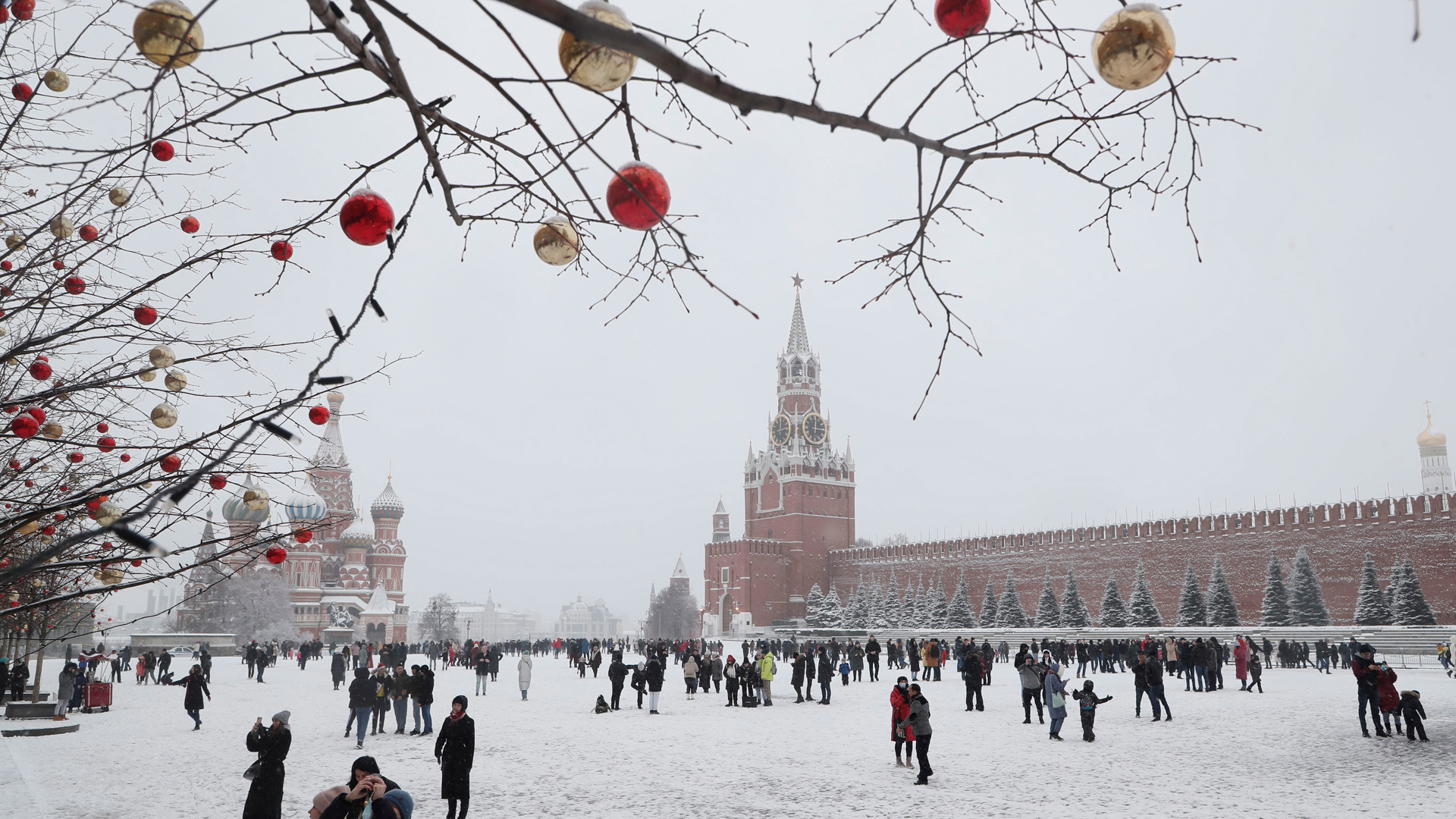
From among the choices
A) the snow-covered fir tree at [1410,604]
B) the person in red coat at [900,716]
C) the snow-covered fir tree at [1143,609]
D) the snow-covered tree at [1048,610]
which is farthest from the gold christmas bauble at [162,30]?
the snow-covered tree at [1048,610]

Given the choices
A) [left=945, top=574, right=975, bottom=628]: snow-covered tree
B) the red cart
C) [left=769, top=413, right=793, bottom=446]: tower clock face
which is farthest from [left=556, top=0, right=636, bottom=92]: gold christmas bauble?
[left=769, top=413, right=793, bottom=446]: tower clock face

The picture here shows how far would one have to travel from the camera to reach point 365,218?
6.45ft

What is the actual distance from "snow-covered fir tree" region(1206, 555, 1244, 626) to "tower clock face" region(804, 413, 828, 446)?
99.2ft

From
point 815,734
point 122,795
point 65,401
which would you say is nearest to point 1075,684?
point 815,734

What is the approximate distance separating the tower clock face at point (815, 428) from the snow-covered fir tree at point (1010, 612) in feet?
73.0

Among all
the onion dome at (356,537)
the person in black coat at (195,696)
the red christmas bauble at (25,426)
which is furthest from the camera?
the onion dome at (356,537)

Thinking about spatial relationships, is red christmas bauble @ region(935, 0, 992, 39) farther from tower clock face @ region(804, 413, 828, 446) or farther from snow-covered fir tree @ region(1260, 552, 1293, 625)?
tower clock face @ region(804, 413, 828, 446)

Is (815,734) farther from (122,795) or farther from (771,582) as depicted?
(771,582)

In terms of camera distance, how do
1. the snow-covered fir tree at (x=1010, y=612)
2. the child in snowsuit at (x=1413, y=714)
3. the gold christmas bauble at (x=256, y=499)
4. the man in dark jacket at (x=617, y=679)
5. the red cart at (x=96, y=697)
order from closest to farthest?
the gold christmas bauble at (x=256, y=499) → the child in snowsuit at (x=1413, y=714) → the man in dark jacket at (x=617, y=679) → the red cart at (x=96, y=697) → the snow-covered fir tree at (x=1010, y=612)

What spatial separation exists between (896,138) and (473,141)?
3.13 ft

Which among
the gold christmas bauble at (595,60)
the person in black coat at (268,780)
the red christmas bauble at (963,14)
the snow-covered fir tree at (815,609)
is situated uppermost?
the red christmas bauble at (963,14)

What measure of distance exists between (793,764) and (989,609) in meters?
35.8

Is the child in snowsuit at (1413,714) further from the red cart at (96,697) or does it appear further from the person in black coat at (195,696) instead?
the red cart at (96,697)

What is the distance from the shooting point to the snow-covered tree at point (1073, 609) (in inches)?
1503
